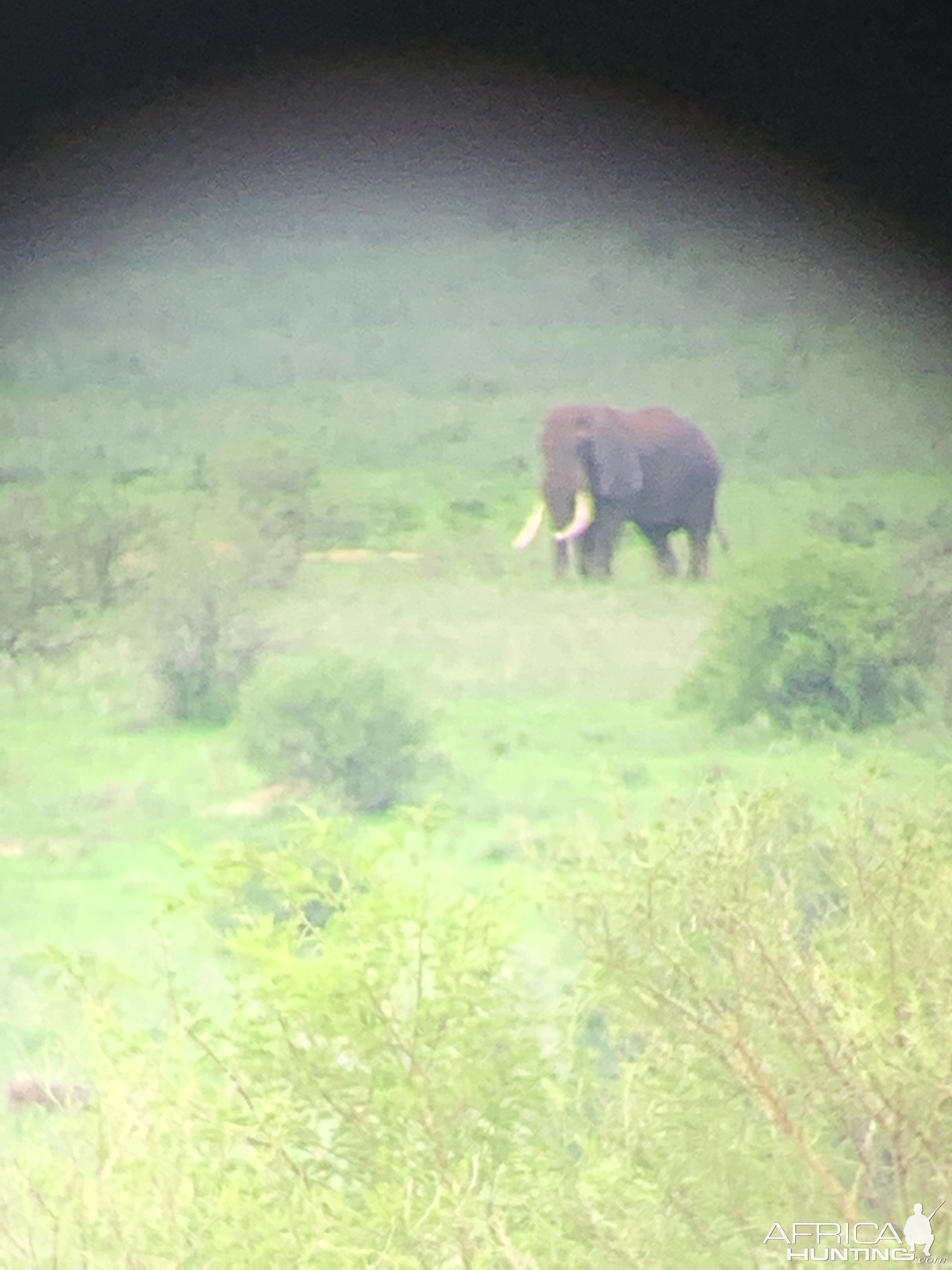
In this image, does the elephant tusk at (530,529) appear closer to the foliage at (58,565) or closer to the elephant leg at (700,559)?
the elephant leg at (700,559)

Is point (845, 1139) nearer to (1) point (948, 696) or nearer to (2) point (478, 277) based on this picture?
(1) point (948, 696)

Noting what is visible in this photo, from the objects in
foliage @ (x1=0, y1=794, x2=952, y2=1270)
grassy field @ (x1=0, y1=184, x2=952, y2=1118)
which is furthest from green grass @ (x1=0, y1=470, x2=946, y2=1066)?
foliage @ (x1=0, y1=794, x2=952, y2=1270)

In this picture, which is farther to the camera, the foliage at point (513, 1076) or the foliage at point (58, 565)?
Result: the foliage at point (58, 565)

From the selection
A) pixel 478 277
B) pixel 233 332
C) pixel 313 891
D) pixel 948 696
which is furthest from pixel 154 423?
pixel 948 696

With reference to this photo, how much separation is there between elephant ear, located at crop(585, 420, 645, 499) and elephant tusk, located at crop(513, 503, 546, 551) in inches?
3.9

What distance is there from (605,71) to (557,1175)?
6.25 feet

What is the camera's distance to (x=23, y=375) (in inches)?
105

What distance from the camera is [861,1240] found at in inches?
97.3

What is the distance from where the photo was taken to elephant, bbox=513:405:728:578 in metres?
2.65

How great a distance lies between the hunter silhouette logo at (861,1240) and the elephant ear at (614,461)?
1.28 metres

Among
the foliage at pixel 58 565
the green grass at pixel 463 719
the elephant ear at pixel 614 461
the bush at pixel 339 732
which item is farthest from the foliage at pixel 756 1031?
the foliage at pixel 58 565

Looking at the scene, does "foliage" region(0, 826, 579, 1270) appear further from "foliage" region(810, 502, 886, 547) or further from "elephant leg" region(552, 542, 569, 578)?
"foliage" region(810, 502, 886, 547)

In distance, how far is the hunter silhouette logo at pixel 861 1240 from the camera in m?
2.45

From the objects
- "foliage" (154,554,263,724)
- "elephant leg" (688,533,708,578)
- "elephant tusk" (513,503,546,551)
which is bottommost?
"foliage" (154,554,263,724)
